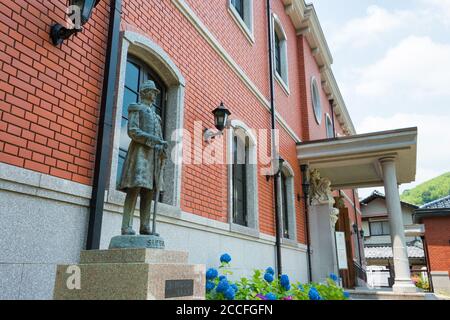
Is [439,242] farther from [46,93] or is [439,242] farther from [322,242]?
[46,93]

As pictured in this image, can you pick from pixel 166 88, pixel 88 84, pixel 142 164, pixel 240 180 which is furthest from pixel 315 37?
pixel 142 164

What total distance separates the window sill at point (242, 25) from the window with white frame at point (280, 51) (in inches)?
105

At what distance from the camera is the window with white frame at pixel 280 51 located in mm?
11266

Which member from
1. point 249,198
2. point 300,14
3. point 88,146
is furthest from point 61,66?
point 300,14

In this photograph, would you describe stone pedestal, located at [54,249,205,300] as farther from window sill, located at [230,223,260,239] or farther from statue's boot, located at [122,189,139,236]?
window sill, located at [230,223,260,239]

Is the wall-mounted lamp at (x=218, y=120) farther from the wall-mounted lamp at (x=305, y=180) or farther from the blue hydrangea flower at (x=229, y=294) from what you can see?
the wall-mounted lamp at (x=305, y=180)

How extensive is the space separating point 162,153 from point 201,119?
286cm

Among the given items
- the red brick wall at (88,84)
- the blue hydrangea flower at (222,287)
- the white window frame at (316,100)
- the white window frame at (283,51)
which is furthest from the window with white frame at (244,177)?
the white window frame at (316,100)

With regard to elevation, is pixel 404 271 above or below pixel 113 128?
below

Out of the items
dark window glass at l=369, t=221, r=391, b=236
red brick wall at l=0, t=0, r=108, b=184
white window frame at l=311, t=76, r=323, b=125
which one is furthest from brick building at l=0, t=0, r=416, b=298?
dark window glass at l=369, t=221, r=391, b=236

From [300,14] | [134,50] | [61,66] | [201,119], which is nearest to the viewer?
[61,66]

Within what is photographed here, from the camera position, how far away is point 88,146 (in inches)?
142

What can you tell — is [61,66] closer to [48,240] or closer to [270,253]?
[48,240]

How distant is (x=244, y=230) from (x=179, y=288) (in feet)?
13.3
